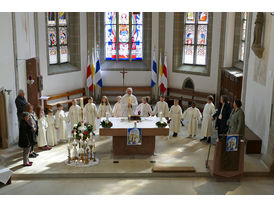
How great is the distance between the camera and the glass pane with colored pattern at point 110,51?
1816 centimetres

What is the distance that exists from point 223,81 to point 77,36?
266 inches

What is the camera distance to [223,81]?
16.1 meters

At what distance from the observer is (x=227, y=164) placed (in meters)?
9.88

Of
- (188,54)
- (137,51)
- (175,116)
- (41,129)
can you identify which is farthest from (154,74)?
(41,129)

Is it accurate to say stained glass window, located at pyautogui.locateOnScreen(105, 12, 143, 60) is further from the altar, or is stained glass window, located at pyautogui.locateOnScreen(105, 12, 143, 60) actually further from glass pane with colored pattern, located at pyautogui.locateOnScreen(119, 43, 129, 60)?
the altar

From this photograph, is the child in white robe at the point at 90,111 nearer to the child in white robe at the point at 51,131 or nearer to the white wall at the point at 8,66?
the child in white robe at the point at 51,131

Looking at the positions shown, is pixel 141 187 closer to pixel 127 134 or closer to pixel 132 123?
pixel 127 134

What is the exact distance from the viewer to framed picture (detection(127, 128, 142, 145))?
435 inches

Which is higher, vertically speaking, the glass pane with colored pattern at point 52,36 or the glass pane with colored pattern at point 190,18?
the glass pane with colored pattern at point 190,18

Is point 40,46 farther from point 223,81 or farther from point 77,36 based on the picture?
point 223,81

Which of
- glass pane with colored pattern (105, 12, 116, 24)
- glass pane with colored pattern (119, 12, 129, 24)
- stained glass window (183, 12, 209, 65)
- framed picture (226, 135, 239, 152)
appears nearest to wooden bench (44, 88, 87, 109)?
glass pane with colored pattern (105, 12, 116, 24)

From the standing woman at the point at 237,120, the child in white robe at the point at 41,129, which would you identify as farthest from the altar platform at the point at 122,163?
the standing woman at the point at 237,120

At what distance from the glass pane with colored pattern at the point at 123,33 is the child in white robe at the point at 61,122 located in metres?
6.76

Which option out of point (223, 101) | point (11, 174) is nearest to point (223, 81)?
point (223, 101)
